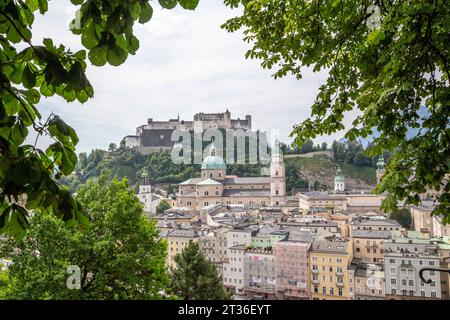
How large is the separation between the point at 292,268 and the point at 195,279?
11.7 meters

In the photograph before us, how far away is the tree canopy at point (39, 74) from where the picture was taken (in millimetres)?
1188

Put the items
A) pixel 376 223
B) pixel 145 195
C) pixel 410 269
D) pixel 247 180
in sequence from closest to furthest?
pixel 410 269 → pixel 376 223 → pixel 145 195 → pixel 247 180

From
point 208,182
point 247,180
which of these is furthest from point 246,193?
point 208,182

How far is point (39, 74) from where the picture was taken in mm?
1335

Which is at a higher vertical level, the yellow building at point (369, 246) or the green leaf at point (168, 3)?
the green leaf at point (168, 3)

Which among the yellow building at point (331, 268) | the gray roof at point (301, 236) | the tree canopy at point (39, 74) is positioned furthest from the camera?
Result: the gray roof at point (301, 236)

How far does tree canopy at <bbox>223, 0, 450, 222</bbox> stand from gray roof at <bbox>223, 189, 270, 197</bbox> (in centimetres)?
5979

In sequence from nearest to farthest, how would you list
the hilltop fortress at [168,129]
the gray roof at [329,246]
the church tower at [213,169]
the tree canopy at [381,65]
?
the tree canopy at [381,65]
the gray roof at [329,246]
the church tower at [213,169]
the hilltop fortress at [168,129]

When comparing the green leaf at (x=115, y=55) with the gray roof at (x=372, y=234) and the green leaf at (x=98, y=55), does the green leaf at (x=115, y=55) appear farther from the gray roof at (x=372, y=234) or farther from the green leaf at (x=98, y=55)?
the gray roof at (x=372, y=234)

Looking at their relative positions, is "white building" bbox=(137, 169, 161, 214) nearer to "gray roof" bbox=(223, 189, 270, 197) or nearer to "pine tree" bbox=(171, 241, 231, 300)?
"gray roof" bbox=(223, 189, 270, 197)

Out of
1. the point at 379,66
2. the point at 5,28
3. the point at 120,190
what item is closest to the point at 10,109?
the point at 5,28

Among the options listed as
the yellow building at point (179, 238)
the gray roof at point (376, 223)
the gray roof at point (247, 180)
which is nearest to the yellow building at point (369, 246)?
the gray roof at point (376, 223)

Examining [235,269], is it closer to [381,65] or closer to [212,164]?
[381,65]

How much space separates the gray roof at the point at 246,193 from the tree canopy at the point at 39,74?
206 feet
